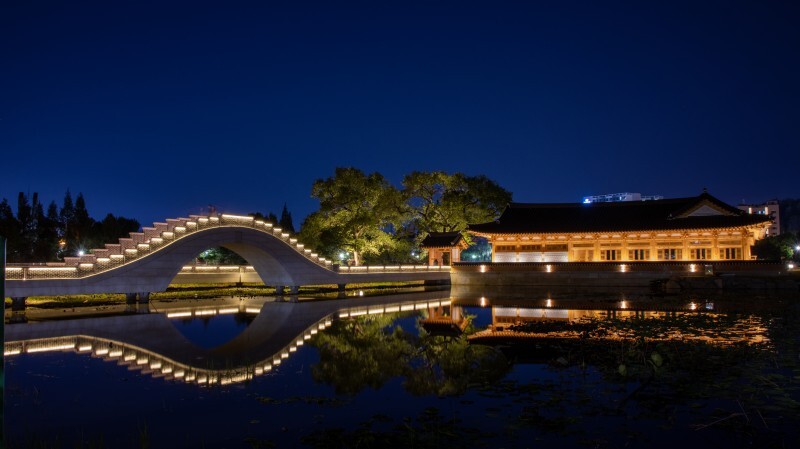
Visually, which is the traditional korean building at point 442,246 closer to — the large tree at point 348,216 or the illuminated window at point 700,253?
the large tree at point 348,216

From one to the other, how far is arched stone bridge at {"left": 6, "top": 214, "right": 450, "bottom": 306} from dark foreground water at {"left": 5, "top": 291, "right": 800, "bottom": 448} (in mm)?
5679

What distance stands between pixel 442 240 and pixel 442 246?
0.75 metres

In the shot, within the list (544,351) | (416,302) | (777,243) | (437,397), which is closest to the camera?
(437,397)

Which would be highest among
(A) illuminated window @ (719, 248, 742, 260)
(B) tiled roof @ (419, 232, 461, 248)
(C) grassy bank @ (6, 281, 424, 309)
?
(B) tiled roof @ (419, 232, 461, 248)

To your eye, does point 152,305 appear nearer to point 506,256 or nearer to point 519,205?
point 506,256

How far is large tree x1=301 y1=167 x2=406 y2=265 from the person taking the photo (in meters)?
51.9

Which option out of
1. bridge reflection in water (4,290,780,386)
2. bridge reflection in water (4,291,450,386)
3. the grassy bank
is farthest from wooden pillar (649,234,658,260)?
bridge reflection in water (4,291,450,386)

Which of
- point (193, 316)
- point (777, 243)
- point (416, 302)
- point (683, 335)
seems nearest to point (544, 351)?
point (683, 335)

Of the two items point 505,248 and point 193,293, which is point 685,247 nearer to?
point 505,248

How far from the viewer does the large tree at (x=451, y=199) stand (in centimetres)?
5738

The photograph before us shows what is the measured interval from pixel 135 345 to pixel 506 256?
4080 cm

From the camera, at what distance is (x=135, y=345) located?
16.2 meters

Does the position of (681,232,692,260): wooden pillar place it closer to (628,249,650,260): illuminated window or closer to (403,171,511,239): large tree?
(628,249,650,260): illuminated window

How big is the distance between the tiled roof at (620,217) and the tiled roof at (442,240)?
6.23 ft
